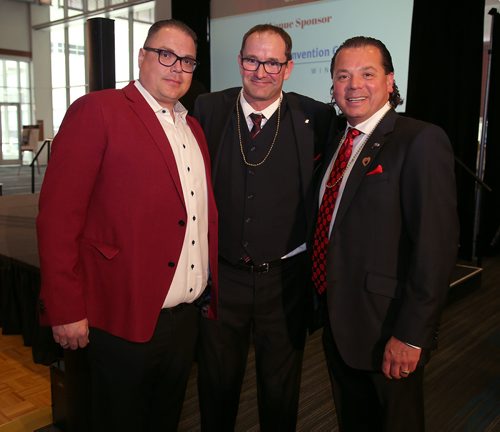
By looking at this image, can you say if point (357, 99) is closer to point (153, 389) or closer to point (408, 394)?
point (408, 394)

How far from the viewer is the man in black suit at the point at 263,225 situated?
188 centimetres

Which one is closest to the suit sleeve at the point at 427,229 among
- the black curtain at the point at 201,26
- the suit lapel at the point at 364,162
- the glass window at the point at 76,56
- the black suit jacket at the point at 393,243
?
the black suit jacket at the point at 393,243


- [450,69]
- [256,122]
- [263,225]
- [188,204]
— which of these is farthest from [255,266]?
[450,69]

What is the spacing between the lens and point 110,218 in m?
1.46

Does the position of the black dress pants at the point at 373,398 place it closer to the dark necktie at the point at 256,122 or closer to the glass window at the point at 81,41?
the dark necktie at the point at 256,122

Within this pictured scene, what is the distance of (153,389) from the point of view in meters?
1.70

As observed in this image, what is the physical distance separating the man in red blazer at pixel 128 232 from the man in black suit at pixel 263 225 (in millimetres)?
258

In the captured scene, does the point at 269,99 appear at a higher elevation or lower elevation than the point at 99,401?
higher

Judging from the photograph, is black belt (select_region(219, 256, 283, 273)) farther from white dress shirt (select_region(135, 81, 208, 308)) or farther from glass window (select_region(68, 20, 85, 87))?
glass window (select_region(68, 20, 85, 87))

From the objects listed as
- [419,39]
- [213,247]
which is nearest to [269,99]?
[213,247]

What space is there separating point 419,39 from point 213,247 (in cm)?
427

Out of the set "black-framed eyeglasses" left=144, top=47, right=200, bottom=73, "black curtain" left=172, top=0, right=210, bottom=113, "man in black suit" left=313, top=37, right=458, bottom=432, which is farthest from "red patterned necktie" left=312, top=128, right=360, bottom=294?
"black curtain" left=172, top=0, right=210, bottom=113

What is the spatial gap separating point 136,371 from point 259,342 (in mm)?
590

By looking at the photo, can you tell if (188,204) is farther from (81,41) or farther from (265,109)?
(81,41)
